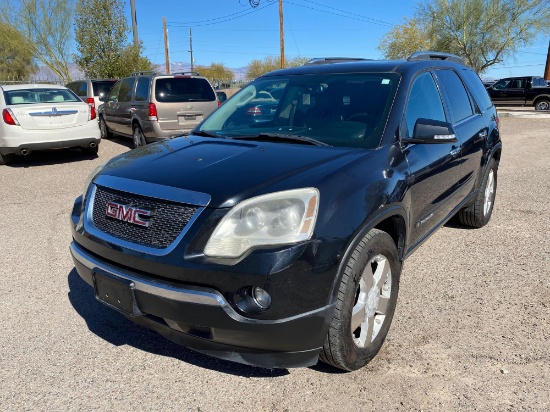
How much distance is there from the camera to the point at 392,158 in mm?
A: 2945

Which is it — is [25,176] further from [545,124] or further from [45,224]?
[545,124]

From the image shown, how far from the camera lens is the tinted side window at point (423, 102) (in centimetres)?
332

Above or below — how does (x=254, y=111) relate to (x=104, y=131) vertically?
above

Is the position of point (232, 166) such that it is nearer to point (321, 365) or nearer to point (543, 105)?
point (321, 365)

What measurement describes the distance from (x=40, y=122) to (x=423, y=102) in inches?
306

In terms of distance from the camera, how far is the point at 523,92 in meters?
24.9

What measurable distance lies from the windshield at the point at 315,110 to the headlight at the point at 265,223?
2.84 ft

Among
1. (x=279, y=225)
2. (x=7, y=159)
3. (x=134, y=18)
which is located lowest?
(x=7, y=159)

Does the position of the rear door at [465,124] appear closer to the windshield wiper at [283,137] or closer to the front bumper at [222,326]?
the windshield wiper at [283,137]

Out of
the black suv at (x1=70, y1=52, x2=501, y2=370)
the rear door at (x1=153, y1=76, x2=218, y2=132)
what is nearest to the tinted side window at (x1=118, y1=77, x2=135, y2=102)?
the rear door at (x1=153, y1=76, x2=218, y2=132)

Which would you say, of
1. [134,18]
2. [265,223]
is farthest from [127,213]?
[134,18]

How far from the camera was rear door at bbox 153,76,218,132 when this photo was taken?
10281mm

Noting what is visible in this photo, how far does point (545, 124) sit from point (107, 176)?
1903 centimetres

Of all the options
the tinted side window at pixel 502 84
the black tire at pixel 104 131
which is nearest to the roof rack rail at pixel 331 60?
the black tire at pixel 104 131
